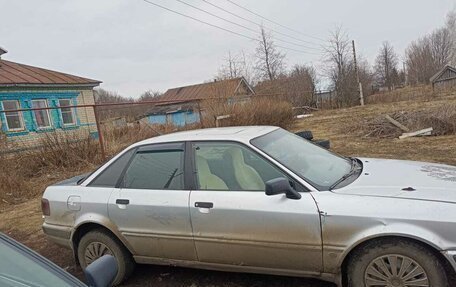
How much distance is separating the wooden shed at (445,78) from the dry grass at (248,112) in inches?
1265

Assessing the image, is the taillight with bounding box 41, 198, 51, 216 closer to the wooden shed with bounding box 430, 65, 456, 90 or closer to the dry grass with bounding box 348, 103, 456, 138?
the dry grass with bounding box 348, 103, 456, 138

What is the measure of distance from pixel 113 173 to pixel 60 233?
93 centimetres

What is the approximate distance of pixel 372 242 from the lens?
245 cm

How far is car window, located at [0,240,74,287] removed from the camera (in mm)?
1442

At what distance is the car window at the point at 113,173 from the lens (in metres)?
3.41

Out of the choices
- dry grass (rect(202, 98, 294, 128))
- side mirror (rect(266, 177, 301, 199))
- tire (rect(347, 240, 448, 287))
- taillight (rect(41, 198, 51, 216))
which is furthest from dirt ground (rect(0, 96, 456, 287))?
dry grass (rect(202, 98, 294, 128))

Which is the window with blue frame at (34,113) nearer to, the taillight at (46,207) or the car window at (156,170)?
the taillight at (46,207)

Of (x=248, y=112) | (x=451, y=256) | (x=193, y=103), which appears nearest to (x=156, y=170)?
(x=451, y=256)

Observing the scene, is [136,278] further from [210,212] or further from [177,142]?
[177,142]

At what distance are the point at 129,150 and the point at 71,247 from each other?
1.25 meters

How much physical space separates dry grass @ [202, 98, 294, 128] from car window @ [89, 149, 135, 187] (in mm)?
9297

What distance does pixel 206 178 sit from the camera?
308 centimetres

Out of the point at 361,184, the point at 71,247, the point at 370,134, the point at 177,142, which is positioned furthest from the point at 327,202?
the point at 370,134

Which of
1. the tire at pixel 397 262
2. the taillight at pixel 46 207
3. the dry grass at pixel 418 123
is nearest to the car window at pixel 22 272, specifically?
the tire at pixel 397 262
